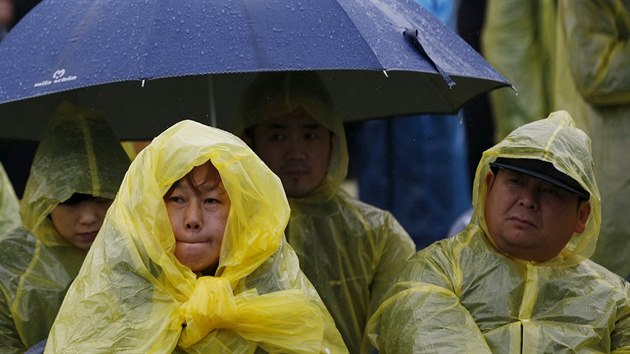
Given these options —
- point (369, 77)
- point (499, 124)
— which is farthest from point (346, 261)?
point (499, 124)

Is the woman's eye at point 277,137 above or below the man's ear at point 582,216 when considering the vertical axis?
above

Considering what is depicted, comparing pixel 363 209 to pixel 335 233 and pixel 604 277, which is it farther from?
pixel 604 277

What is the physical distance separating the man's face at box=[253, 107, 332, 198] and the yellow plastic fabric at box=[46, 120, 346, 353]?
3.67 ft

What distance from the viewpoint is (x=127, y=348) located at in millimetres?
3996

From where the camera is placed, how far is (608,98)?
19.6 feet

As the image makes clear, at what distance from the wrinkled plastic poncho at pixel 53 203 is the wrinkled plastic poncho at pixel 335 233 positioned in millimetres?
605

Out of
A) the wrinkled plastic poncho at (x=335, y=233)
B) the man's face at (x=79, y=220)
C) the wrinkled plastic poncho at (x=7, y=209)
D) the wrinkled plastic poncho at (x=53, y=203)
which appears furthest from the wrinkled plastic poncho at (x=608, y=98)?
the wrinkled plastic poncho at (x=7, y=209)

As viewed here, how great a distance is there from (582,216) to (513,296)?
380mm

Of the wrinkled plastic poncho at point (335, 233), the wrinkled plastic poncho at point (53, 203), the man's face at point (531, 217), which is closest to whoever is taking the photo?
the man's face at point (531, 217)

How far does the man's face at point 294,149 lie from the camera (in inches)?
212

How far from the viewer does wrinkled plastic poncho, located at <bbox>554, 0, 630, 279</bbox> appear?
19.4 feet

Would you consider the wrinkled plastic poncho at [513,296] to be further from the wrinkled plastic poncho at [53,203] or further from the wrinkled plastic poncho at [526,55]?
the wrinkled plastic poncho at [526,55]

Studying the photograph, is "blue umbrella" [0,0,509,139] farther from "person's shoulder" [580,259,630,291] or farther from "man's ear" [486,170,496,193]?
"person's shoulder" [580,259,630,291]

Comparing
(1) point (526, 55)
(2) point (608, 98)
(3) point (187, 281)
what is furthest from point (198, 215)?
(1) point (526, 55)
